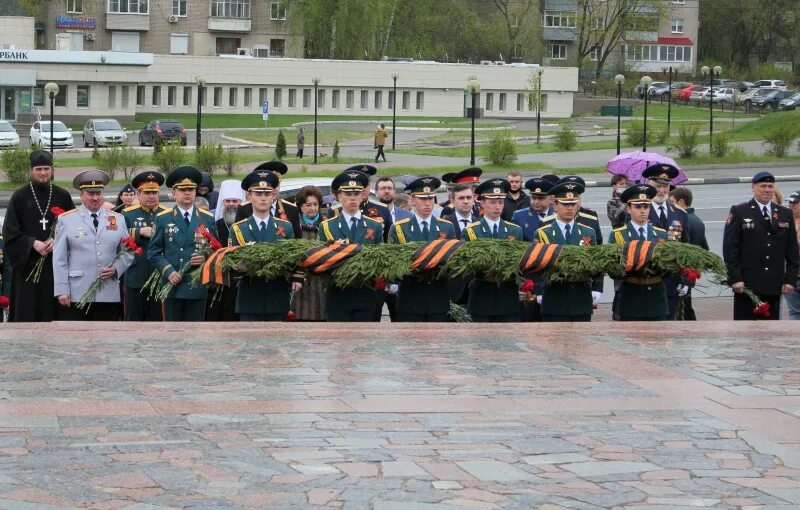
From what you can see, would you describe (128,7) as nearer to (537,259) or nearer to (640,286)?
(640,286)

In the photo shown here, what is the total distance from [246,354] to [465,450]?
322 cm

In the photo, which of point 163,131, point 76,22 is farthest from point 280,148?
point 76,22

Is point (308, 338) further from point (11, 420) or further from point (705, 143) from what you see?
point (705, 143)

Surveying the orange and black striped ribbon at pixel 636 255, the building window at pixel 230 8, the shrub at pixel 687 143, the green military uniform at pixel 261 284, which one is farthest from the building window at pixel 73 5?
the orange and black striped ribbon at pixel 636 255

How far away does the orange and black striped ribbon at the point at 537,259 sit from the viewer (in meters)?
12.0

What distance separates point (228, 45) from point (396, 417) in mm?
94205

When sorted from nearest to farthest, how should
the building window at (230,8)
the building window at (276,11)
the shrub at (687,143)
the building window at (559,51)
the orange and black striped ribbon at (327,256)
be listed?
the orange and black striped ribbon at (327,256), the shrub at (687,143), the building window at (230,8), the building window at (276,11), the building window at (559,51)

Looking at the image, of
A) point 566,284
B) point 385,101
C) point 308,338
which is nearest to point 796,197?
point 566,284

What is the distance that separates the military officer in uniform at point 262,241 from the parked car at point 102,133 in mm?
47316

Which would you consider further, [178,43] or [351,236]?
[178,43]

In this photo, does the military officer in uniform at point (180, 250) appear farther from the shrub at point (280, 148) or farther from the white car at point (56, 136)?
the white car at point (56, 136)

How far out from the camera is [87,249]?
41.9 ft

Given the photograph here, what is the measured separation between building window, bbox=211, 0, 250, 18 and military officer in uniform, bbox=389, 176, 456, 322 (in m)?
86.6

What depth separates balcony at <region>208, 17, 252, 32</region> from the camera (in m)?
97.8
